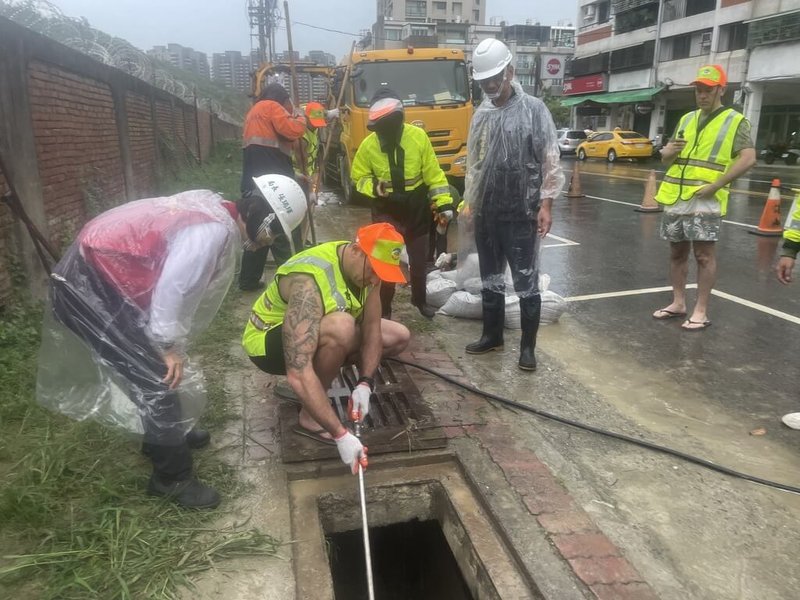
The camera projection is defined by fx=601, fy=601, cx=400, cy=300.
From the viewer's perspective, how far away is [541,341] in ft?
14.3

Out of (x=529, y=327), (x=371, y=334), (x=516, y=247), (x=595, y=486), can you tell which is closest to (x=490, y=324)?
(x=529, y=327)

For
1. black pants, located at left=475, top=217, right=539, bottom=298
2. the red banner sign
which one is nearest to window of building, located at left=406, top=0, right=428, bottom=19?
the red banner sign

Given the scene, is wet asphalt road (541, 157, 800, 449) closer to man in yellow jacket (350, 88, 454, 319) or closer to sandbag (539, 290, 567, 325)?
sandbag (539, 290, 567, 325)

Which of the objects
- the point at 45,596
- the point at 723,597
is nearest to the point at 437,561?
the point at 723,597

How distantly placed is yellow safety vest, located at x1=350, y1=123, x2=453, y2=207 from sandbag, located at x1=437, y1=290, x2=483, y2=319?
2.74 feet

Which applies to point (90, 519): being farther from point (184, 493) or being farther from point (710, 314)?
point (710, 314)

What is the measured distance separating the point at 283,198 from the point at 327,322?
540mm

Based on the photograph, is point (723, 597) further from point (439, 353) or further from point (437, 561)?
point (439, 353)

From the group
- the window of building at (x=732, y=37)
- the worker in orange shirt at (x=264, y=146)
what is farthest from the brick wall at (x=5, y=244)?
the window of building at (x=732, y=37)

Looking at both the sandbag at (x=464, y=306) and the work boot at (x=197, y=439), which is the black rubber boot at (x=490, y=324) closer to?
the sandbag at (x=464, y=306)

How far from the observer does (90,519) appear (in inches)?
87.9

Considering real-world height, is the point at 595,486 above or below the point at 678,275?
→ below

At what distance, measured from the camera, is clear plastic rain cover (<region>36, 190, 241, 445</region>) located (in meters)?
2.07

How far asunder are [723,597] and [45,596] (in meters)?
2.22
